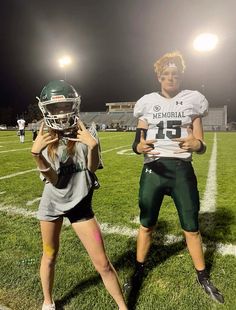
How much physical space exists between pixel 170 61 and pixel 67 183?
1.52 metres

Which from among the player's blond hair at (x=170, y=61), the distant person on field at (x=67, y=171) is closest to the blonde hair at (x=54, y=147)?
the distant person on field at (x=67, y=171)

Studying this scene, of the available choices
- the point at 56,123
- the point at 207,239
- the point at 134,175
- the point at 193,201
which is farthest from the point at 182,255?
the point at 134,175

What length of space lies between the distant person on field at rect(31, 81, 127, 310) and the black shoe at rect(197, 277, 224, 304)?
2.82 ft

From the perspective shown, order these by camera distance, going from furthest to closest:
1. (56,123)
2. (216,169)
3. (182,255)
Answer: (216,169)
(182,255)
(56,123)

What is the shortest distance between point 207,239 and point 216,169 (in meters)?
5.86

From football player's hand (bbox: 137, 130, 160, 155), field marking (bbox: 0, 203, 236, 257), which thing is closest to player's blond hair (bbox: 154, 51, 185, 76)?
football player's hand (bbox: 137, 130, 160, 155)

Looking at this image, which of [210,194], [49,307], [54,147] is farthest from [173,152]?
[210,194]

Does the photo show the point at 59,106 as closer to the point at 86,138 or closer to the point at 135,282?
the point at 86,138

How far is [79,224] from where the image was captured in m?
2.47

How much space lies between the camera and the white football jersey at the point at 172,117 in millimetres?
3041

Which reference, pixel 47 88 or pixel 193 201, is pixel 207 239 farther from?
pixel 47 88

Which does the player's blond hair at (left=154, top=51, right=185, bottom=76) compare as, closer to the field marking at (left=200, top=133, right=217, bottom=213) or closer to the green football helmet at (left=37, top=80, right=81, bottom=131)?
the green football helmet at (left=37, top=80, right=81, bottom=131)

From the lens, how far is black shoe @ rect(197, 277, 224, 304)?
2.84m

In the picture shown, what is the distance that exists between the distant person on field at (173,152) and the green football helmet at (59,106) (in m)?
0.89
